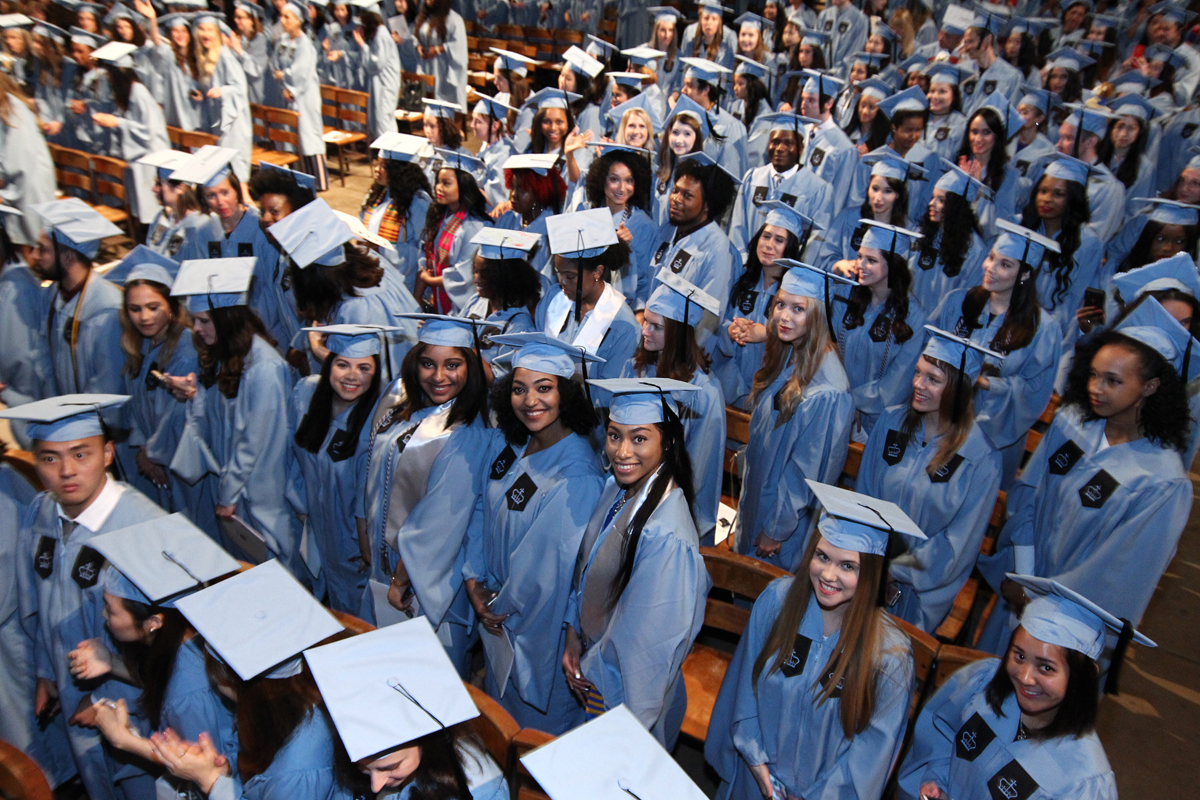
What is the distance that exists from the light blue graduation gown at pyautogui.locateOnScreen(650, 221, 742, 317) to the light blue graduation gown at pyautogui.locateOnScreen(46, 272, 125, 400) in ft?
9.69

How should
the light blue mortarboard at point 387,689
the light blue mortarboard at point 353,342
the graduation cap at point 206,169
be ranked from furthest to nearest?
the graduation cap at point 206,169 < the light blue mortarboard at point 353,342 < the light blue mortarboard at point 387,689

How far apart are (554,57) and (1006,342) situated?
12.2m

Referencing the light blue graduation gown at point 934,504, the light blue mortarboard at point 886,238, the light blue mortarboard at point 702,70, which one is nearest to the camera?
the light blue graduation gown at point 934,504

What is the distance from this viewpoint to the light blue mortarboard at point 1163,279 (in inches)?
153

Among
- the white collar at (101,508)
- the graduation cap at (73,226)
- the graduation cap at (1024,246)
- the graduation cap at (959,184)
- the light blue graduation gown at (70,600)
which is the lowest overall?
the light blue graduation gown at (70,600)

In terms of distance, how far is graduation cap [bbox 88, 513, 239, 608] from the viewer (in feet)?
7.31

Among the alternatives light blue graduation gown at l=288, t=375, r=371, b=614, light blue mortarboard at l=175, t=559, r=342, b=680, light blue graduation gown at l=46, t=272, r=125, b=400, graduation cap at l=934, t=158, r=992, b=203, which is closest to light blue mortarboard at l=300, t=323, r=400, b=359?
light blue graduation gown at l=288, t=375, r=371, b=614

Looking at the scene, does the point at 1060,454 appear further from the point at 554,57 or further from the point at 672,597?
the point at 554,57

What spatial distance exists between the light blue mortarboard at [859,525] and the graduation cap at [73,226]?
3.94 meters

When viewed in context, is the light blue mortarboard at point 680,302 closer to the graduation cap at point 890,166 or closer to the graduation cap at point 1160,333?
the graduation cap at point 1160,333

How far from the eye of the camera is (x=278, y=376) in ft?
11.4

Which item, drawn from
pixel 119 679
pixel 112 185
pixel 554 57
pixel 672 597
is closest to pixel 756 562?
pixel 672 597

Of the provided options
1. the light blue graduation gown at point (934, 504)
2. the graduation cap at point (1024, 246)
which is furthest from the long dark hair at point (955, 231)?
the light blue graduation gown at point (934, 504)

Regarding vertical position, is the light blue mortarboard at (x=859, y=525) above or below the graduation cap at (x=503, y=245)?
below
